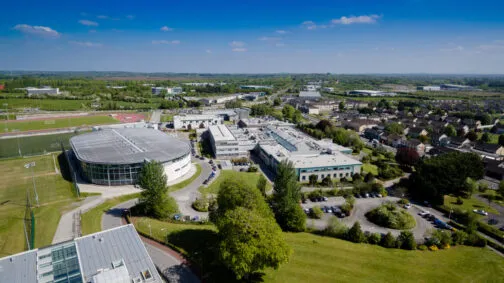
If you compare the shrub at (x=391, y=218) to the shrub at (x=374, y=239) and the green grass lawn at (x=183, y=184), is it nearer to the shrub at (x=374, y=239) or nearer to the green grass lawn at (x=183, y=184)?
the shrub at (x=374, y=239)

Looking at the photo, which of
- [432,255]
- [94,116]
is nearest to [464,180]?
[432,255]

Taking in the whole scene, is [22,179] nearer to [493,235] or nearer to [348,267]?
[348,267]

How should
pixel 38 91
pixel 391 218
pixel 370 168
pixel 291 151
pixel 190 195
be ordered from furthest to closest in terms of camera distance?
pixel 38 91 < pixel 291 151 < pixel 370 168 < pixel 190 195 < pixel 391 218

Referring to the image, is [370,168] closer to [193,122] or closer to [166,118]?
[193,122]

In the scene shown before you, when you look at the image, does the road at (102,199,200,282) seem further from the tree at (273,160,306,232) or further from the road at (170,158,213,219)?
the tree at (273,160,306,232)

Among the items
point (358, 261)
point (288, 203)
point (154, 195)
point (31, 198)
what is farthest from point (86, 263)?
point (31, 198)

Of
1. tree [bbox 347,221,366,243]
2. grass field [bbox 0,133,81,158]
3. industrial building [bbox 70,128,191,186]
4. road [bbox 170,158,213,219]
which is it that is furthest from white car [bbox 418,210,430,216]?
grass field [bbox 0,133,81,158]
